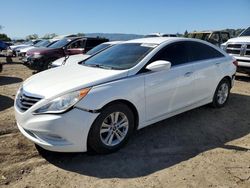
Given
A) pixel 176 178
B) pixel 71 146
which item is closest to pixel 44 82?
pixel 71 146

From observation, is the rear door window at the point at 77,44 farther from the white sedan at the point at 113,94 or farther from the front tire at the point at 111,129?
the front tire at the point at 111,129

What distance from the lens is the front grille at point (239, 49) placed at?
9.85 m

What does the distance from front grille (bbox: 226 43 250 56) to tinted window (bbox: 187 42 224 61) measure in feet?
13.4

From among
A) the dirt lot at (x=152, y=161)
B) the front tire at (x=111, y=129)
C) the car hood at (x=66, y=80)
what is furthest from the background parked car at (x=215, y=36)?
the front tire at (x=111, y=129)

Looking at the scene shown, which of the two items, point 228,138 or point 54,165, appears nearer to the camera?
point 54,165

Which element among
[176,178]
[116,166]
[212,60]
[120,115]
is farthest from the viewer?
[212,60]

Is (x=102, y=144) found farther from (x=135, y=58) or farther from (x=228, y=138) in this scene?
(x=228, y=138)

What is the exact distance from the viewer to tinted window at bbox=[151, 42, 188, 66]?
495cm

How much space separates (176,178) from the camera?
12.0 ft

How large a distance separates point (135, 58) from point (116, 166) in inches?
70.5

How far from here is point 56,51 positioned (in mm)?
12383

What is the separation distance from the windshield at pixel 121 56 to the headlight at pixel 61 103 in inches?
41.2

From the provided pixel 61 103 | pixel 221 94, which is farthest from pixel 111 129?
pixel 221 94

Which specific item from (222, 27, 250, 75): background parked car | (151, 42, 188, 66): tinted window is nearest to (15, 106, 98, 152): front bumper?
(151, 42, 188, 66): tinted window
